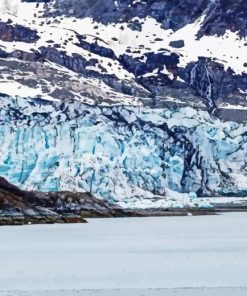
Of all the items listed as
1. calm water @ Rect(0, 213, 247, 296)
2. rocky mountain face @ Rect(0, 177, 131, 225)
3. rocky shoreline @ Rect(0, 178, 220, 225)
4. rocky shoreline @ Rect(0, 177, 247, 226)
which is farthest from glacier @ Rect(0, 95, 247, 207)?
calm water @ Rect(0, 213, 247, 296)

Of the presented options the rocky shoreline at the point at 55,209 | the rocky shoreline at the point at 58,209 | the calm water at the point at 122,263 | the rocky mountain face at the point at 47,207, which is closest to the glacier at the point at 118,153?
the rocky shoreline at the point at 58,209

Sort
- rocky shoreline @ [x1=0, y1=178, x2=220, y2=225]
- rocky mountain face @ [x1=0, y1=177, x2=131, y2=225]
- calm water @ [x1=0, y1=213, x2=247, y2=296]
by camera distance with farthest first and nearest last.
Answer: rocky shoreline @ [x1=0, y1=178, x2=220, y2=225], rocky mountain face @ [x1=0, y1=177, x2=131, y2=225], calm water @ [x1=0, y1=213, x2=247, y2=296]

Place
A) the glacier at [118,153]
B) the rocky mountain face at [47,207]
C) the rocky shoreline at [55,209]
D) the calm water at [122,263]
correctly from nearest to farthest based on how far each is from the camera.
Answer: the calm water at [122,263]
the rocky mountain face at [47,207]
the rocky shoreline at [55,209]
the glacier at [118,153]

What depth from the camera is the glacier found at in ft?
457

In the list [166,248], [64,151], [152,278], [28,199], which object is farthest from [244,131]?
[152,278]

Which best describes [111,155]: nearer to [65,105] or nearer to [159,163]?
[159,163]

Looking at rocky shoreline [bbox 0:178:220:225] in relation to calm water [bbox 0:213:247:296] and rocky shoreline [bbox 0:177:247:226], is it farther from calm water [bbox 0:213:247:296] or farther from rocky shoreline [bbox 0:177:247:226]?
calm water [bbox 0:213:247:296]

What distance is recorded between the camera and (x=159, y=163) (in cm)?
14388

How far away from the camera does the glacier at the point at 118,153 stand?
457 ft

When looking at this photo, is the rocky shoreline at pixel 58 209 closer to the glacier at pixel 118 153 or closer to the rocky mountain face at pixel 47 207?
the rocky mountain face at pixel 47 207

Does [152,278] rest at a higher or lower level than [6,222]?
higher

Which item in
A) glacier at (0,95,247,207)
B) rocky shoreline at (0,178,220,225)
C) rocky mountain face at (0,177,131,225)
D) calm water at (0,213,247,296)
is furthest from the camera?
glacier at (0,95,247,207)

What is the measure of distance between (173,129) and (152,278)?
4538 inches

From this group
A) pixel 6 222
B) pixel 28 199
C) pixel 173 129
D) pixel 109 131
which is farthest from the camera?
pixel 173 129
